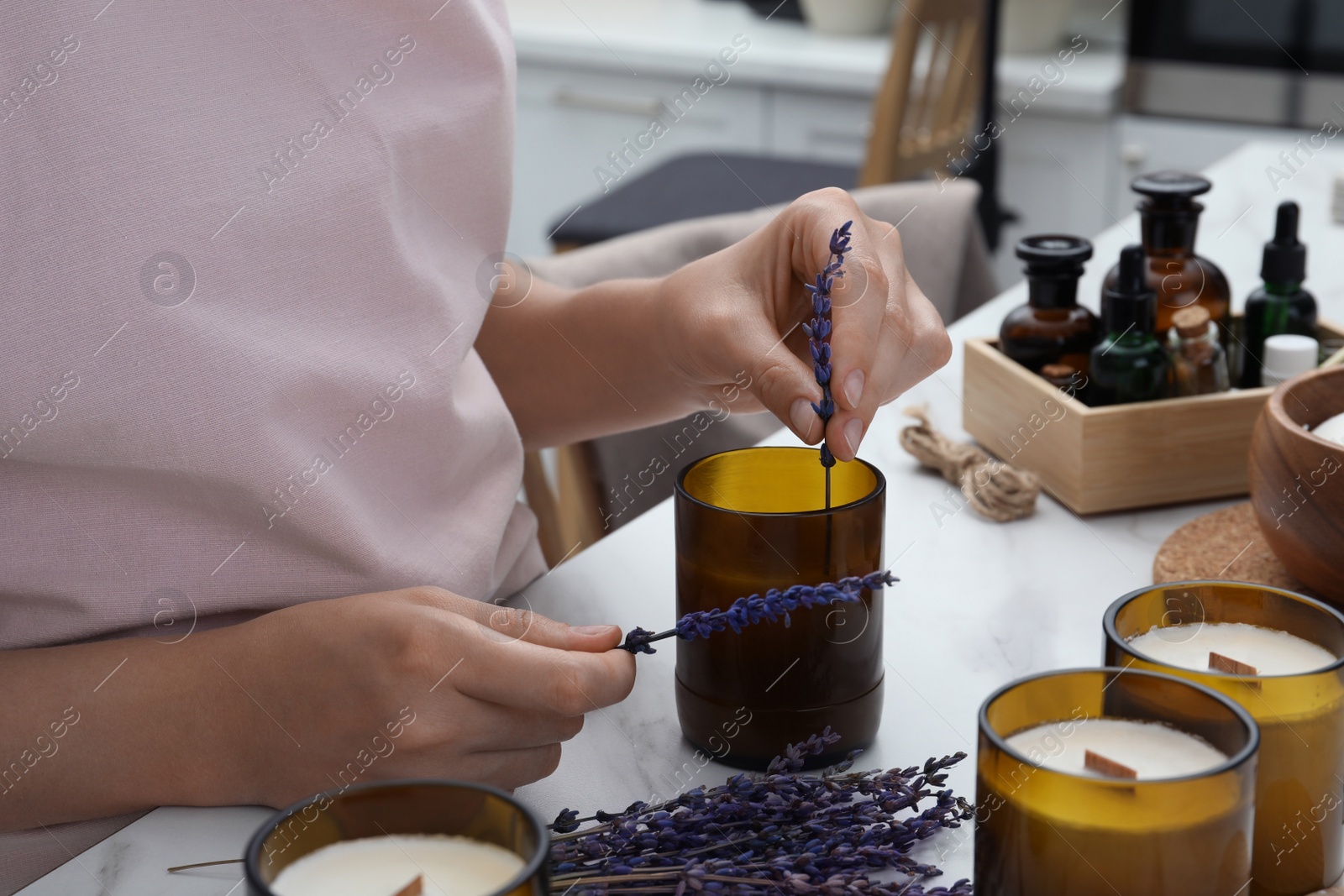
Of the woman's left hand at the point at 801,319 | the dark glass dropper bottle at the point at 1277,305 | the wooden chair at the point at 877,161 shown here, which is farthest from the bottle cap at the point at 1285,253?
the wooden chair at the point at 877,161

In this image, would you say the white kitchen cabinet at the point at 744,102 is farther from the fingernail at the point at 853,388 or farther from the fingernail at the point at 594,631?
the fingernail at the point at 594,631

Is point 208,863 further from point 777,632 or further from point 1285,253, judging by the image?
point 1285,253

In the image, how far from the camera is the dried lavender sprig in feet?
1.61

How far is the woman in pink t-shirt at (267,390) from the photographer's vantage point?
1.82 feet

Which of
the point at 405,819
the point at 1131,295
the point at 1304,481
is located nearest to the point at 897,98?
the point at 1131,295

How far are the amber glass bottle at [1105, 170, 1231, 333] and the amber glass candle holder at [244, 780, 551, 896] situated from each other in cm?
68

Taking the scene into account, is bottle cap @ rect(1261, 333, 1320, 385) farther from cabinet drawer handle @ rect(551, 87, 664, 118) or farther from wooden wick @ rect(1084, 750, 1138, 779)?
cabinet drawer handle @ rect(551, 87, 664, 118)

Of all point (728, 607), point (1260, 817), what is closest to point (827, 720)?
point (728, 607)

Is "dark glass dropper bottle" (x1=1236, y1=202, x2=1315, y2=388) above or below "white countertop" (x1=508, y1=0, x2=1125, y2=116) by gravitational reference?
above

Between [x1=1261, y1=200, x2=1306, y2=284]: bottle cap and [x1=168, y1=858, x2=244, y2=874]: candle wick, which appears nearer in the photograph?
[x1=168, y1=858, x2=244, y2=874]: candle wick

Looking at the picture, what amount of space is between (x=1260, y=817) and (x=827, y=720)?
7.0 inches

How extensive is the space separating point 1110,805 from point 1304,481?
1.10 ft

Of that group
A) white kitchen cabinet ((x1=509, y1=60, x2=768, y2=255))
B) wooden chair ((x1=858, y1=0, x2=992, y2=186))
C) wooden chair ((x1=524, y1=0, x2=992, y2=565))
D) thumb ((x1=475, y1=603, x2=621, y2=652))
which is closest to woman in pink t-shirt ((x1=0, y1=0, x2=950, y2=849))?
thumb ((x1=475, y1=603, x2=621, y2=652))

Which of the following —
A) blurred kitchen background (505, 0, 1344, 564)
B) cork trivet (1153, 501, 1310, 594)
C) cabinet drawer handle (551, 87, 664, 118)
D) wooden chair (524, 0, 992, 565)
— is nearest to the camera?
cork trivet (1153, 501, 1310, 594)
